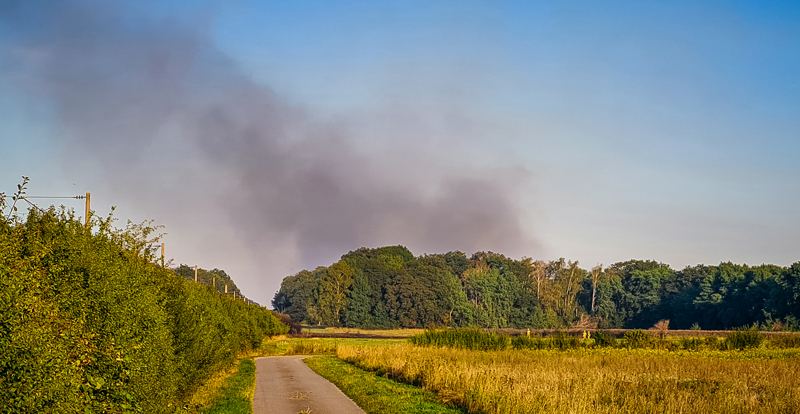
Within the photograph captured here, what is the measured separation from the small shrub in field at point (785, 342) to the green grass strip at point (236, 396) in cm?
3905

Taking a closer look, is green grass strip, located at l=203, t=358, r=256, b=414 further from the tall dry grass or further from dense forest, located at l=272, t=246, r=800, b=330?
dense forest, located at l=272, t=246, r=800, b=330

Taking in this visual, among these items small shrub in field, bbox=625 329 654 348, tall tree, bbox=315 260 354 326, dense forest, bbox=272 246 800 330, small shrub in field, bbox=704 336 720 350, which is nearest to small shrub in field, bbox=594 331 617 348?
small shrub in field, bbox=625 329 654 348

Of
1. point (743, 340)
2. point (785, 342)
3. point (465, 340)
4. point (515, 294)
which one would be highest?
point (515, 294)

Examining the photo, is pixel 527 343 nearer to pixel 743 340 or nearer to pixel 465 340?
pixel 465 340

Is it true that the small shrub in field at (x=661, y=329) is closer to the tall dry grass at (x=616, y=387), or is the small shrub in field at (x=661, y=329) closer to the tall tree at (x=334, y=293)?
the tall dry grass at (x=616, y=387)

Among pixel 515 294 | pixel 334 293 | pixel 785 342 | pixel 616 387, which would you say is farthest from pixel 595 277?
pixel 616 387

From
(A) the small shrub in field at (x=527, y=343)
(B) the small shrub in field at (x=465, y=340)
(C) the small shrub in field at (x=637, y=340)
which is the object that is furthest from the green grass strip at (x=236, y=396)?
(C) the small shrub in field at (x=637, y=340)

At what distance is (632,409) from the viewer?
17.6 m

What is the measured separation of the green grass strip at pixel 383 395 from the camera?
19.0 metres

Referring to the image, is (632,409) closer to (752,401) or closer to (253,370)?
(752,401)

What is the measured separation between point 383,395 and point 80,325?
593 inches

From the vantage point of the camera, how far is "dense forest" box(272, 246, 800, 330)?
4838 inches

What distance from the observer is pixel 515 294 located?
456 ft

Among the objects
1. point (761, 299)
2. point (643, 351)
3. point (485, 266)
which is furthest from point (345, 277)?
point (643, 351)
